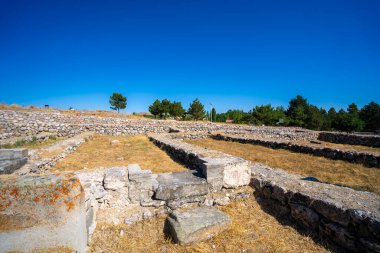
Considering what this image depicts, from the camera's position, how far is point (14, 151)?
5902 mm

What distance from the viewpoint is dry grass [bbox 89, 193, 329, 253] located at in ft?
9.02

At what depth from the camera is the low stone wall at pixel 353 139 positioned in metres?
17.9

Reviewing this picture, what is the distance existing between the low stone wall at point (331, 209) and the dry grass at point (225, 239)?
272 mm

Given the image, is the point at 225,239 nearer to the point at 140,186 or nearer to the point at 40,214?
the point at 140,186

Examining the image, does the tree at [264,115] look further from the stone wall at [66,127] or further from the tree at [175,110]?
the stone wall at [66,127]

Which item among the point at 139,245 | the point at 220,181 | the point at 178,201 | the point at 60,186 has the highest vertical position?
the point at 60,186

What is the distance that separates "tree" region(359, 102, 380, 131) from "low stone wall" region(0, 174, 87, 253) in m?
63.6

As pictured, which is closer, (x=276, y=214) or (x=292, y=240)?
(x=292, y=240)

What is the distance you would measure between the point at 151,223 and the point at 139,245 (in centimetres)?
53

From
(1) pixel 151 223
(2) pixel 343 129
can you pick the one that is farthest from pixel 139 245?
(2) pixel 343 129

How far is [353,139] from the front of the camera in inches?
780

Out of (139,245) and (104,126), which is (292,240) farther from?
(104,126)

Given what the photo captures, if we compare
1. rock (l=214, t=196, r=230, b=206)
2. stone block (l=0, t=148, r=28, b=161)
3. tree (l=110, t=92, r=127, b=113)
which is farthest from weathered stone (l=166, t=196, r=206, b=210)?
tree (l=110, t=92, r=127, b=113)

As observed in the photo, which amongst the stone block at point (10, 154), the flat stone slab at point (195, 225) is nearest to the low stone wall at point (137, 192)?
the flat stone slab at point (195, 225)
